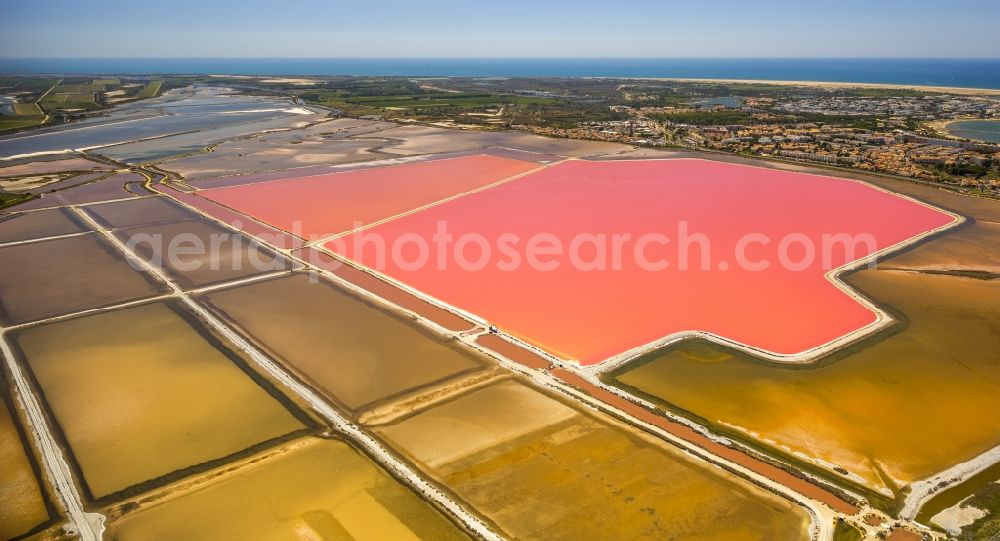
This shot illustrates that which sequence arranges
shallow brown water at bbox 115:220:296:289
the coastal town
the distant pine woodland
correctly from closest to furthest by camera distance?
shallow brown water at bbox 115:220:296:289 → the coastal town → the distant pine woodland

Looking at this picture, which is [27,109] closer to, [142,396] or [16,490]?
[142,396]

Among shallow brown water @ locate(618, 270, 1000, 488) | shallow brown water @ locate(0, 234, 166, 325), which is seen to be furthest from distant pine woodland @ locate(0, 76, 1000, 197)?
shallow brown water @ locate(0, 234, 166, 325)

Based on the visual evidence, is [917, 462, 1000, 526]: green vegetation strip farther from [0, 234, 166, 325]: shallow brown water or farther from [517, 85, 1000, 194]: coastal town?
[517, 85, 1000, 194]: coastal town

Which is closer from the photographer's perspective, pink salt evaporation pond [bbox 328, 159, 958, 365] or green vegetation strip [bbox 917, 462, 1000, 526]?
green vegetation strip [bbox 917, 462, 1000, 526]

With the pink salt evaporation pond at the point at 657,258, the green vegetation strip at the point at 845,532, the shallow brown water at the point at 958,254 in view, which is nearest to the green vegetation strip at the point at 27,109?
the pink salt evaporation pond at the point at 657,258

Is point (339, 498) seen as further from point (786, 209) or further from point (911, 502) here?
point (786, 209)

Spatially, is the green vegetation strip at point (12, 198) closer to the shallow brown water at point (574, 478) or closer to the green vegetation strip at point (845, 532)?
the shallow brown water at point (574, 478)
